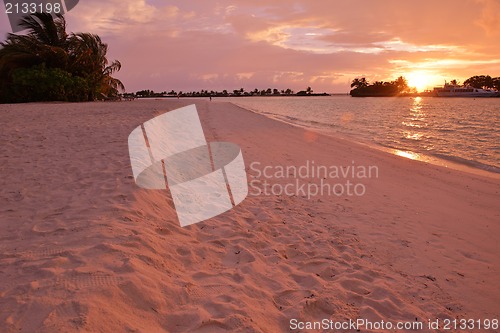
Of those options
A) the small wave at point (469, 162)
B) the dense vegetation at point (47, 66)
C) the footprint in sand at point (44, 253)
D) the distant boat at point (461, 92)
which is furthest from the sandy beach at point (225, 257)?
the distant boat at point (461, 92)

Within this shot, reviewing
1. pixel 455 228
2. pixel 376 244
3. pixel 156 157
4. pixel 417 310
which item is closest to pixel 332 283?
pixel 417 310

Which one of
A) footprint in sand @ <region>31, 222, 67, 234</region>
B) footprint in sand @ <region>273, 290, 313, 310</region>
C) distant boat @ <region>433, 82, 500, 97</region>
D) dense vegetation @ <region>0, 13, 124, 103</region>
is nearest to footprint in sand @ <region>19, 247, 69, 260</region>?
footprint in sand @ <region>31, 222, 67, 234</region>

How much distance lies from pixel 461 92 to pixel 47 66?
13713 centimetres

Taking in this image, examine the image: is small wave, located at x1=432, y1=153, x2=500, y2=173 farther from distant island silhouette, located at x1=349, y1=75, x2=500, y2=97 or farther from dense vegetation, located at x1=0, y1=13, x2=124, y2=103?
distant island silhouette, located at x1=349, y1=75, x2=500, y2=97

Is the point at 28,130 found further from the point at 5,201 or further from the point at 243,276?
the point at 243,276

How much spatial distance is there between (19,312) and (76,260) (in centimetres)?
74

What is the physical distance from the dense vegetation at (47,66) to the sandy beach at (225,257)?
22810 millimetres

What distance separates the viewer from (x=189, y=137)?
37.0 feet

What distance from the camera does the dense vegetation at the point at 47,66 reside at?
25016 mm

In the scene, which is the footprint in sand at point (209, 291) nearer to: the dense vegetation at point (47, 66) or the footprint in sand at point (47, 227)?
the footprint in sand at point (47, 227)

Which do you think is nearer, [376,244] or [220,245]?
[220,245]

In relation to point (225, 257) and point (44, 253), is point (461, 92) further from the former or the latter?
point (44, 253)

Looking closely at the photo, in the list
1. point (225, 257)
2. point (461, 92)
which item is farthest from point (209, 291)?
point (461, 92)

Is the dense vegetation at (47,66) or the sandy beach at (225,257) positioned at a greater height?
the dense vegetation at (47,66)
